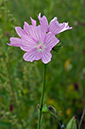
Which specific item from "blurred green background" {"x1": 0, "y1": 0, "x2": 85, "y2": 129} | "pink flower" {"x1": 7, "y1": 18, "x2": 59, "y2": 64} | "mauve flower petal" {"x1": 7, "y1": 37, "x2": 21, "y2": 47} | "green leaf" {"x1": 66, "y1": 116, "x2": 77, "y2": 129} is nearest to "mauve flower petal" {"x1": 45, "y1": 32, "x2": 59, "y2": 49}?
"pink flower" {"x1": 7, "y1": 18, "x2": 59, "y2": 64}

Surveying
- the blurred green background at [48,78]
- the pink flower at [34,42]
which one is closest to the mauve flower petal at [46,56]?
the pink flower at [34,42]

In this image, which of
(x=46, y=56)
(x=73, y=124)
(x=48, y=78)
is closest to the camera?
(x=46, y=56)

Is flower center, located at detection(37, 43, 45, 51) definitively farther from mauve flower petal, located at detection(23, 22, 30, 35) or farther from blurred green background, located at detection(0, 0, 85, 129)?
blurred green background, located at detection(0, 0, 85, 129)

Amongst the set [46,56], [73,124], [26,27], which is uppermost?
[26,27]

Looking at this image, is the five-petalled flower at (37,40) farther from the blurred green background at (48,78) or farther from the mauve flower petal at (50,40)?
the blurred green background at (48,78)

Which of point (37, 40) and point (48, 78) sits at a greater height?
point (37, 40)

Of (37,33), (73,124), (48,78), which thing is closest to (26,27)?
(37,33)

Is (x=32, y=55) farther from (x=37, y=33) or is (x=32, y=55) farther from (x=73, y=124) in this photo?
(x=73, y=124)

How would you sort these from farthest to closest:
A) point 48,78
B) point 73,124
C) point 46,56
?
point 48,78, point 73,124, point 46,56
